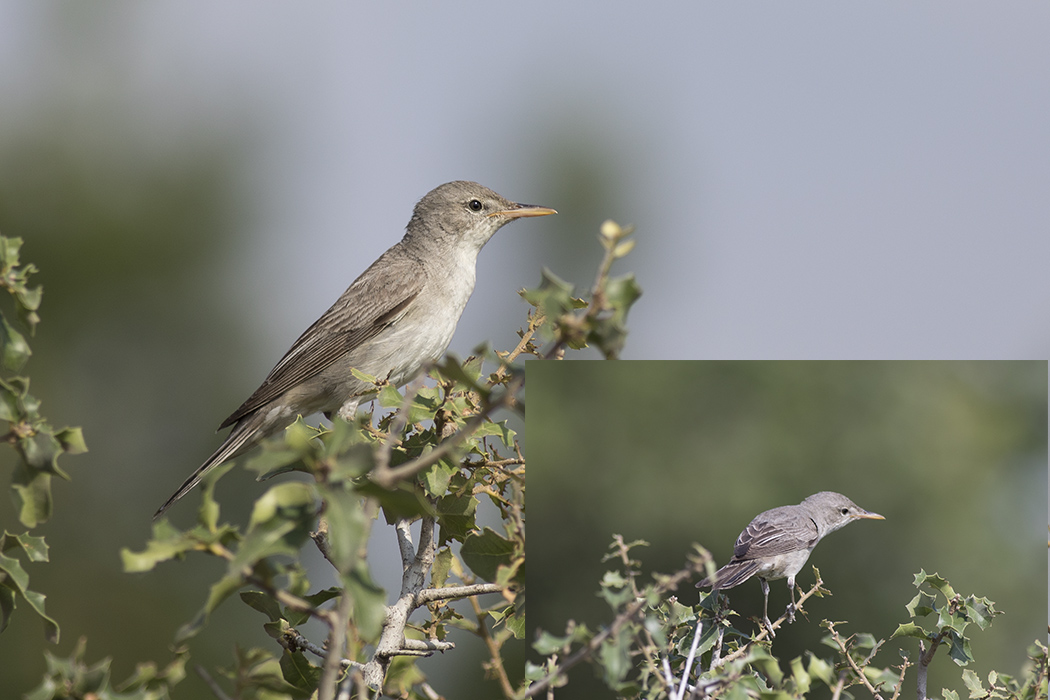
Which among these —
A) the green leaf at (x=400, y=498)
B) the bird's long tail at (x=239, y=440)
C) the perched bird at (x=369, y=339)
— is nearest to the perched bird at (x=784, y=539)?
the green leaf at (x=400, y=498)

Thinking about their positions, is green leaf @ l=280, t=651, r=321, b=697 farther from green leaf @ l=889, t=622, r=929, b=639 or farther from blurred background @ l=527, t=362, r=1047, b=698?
green leaf @ l=889, t=622, r=929, b=639

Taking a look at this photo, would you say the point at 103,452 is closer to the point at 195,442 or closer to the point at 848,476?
the point at 195,442

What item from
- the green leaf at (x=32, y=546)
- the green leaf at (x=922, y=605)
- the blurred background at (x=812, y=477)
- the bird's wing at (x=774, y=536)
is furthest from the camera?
the bird's wing at (x=774, y=536)

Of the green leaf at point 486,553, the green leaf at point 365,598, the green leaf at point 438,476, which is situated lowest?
the green leaf at point 365,598

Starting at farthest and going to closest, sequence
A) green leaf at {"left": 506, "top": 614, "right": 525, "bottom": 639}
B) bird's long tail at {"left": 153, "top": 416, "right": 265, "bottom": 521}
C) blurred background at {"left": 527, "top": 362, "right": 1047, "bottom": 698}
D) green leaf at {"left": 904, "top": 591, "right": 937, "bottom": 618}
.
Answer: bird's long tail at {"left": 153, "top": 416, "right": 265, "bottom": 521}
blurred background at {"left": 527, "top": 362, "right": 1047, "bottom": 698}
green leaf at {"left": 904, "top": 591, "right": 937, "bottom": 618}
green leaf at {"left": 506, "top": 614, "right": 525, "bottom": 639}

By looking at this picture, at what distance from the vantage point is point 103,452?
1322 cm

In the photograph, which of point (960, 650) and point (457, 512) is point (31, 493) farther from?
point (960, 650)

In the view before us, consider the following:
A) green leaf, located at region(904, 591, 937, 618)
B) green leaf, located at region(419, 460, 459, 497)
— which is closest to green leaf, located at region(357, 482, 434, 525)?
green leaf, located at region(419, 460, 459, 497)

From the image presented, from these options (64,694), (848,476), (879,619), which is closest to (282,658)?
(64,694)

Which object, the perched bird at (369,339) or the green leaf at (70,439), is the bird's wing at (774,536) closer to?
the green leaf at (70,439)

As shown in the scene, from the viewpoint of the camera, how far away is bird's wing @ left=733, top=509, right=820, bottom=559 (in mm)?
2648

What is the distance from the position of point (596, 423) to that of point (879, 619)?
94cm

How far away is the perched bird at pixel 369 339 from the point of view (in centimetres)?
522

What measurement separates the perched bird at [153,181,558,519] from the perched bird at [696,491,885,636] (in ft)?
8.60
